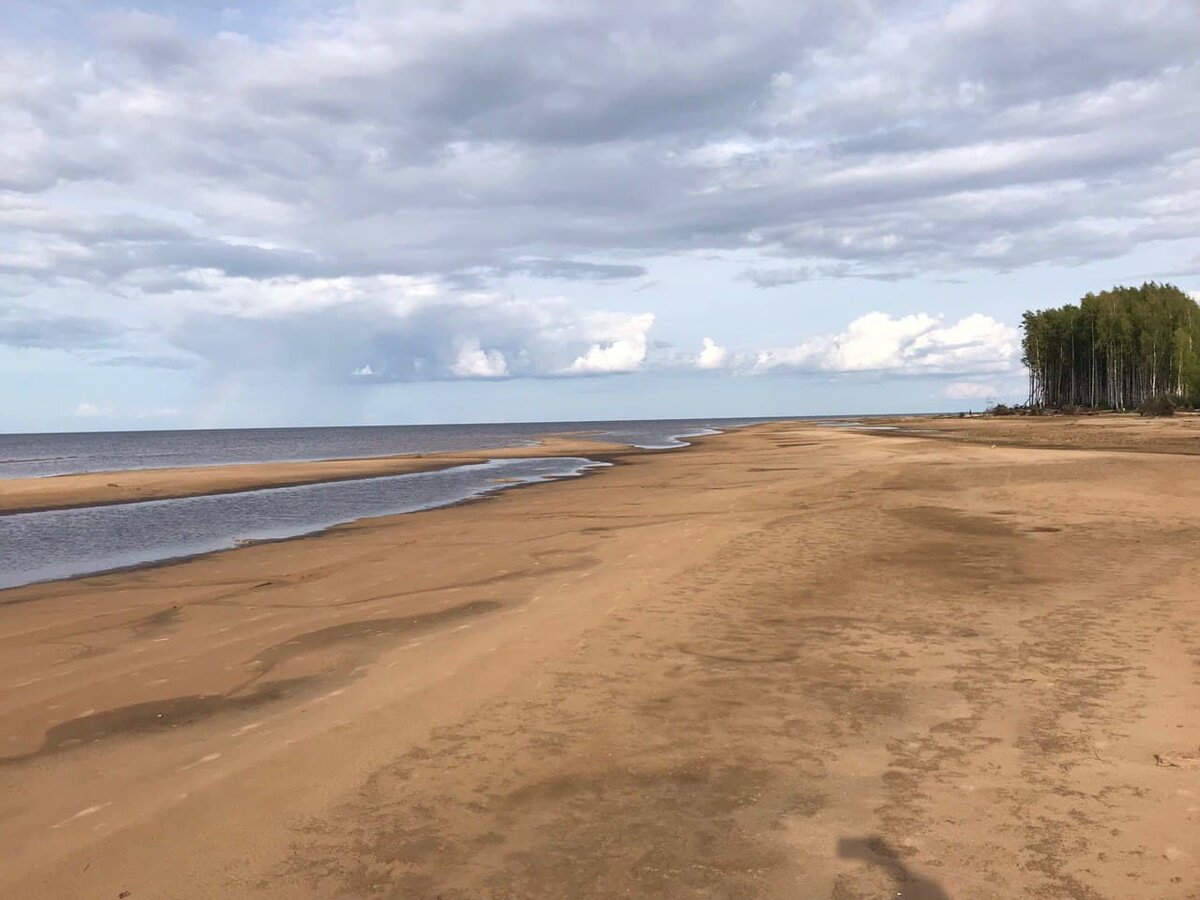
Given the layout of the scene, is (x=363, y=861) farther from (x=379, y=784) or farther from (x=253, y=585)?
Result: (x=253, y=585)

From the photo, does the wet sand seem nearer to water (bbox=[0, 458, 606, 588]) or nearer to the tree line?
water (bbox=[0, 458, 606, 588])

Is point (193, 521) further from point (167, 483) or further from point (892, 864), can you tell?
point (892, 864)

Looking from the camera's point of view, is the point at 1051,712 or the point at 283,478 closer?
the point at 1051,712

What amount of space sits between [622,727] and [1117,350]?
107 m

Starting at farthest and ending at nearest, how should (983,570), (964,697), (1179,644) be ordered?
(983,570), (1179,644), (964,697)

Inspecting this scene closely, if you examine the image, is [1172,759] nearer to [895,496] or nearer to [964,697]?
[964,697]

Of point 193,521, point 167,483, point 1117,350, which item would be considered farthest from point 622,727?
point 1117,350

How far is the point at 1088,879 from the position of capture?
4.52 metres

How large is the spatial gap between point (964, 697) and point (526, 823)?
14.0 feet

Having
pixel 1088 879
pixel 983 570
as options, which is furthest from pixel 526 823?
pixel 983 570

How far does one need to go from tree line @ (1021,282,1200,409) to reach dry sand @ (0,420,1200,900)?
3321 inches

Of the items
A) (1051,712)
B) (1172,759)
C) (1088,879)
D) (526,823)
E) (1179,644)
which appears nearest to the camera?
(1088,879)

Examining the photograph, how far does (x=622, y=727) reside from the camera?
717cm

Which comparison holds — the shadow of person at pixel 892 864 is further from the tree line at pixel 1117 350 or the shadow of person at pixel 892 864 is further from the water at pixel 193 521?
the tree line at pixel 1117 350
